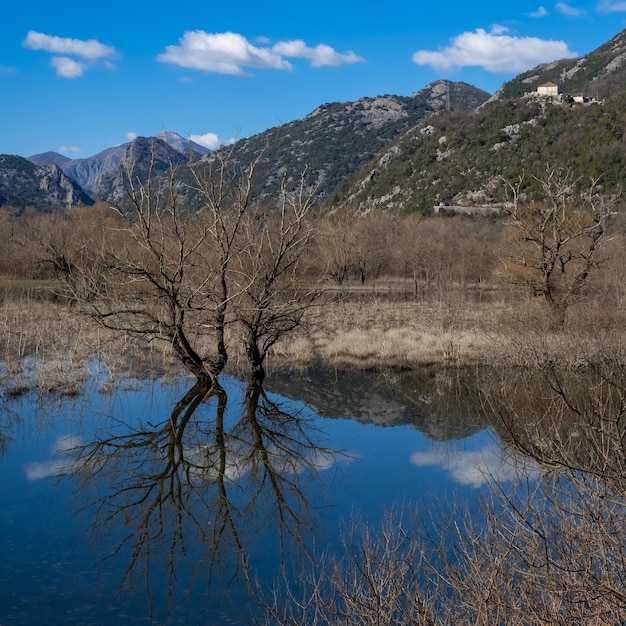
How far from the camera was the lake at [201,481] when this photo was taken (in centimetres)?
758

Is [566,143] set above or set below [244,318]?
above

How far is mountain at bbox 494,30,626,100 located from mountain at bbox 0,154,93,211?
64.8 m

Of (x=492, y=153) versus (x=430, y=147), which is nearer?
(x=492, y=153)

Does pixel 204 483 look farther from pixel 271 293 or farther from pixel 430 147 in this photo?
pixel 430 147

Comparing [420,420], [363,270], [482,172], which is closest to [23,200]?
[482,172]

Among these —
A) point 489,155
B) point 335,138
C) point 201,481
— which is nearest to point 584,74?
point 335,138

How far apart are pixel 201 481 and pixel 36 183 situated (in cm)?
11278

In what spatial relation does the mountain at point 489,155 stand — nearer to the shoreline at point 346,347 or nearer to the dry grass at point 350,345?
the dry grass at point 350,345

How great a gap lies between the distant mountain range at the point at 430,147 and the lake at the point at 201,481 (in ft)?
28.9

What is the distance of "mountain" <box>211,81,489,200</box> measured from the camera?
9788 centimetres

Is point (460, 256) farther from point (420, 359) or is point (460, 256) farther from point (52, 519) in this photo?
point (52, 519)

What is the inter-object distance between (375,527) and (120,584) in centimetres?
301

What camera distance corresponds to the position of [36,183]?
4461 inches

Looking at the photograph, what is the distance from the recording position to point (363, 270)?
143 feet
